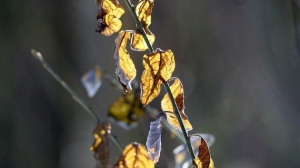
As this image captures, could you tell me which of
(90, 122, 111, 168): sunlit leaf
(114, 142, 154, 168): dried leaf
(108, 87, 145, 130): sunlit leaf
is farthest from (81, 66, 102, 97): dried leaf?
(114, 142, 154, 168): dried leaf

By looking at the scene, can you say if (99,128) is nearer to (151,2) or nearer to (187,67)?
(151,2)

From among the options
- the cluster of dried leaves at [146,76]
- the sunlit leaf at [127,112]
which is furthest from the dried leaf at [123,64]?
the sunlit leaf at [127,112]

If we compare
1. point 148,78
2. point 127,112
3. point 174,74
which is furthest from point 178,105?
point 174,74

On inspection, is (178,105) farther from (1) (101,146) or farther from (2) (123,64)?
(1) (101,146)

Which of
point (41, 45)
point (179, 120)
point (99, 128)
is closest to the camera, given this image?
point (179, 120)

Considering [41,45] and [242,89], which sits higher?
[41,45]

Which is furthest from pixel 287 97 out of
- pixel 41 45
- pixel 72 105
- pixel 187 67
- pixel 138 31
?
pixel 138 31

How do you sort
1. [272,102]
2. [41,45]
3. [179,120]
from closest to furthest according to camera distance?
[179,120] → [272,102] → [41,45]
